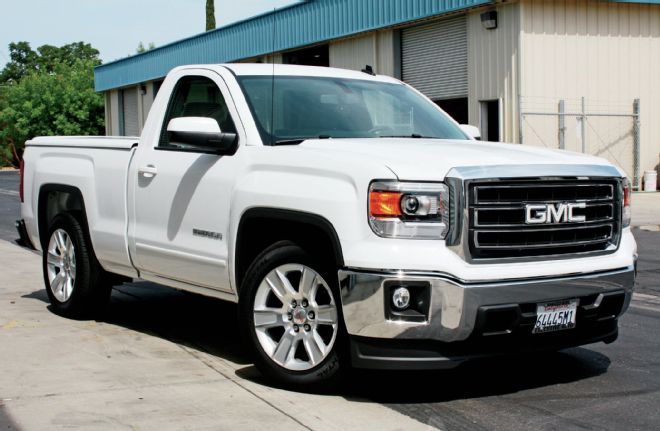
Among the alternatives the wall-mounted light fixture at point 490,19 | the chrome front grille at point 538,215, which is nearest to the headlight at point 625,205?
the chrome front grille at point 538,215

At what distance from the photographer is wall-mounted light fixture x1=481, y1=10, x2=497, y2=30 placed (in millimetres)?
23734

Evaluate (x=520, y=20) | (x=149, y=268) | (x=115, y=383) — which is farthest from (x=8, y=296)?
(x=520, y=20)

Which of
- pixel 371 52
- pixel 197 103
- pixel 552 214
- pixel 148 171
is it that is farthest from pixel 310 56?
pixel 552 214

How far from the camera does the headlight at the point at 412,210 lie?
199 inches

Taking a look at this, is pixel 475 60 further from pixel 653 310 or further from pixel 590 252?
pixel 590 252

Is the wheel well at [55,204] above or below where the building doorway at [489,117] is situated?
below

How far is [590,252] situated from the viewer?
5.56m

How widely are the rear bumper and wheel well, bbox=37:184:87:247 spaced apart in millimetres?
3498

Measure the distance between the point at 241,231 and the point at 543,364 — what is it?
2147 millimetres

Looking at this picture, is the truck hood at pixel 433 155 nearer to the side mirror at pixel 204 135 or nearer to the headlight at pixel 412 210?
the headlight at pixel 412 210

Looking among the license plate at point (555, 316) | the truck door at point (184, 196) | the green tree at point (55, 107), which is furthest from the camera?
the green tree at point (55, 107)

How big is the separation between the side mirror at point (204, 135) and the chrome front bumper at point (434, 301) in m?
1.45

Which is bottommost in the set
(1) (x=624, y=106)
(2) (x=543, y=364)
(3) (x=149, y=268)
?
(2) (x=543, y=364)

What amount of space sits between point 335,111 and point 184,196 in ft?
3.88
